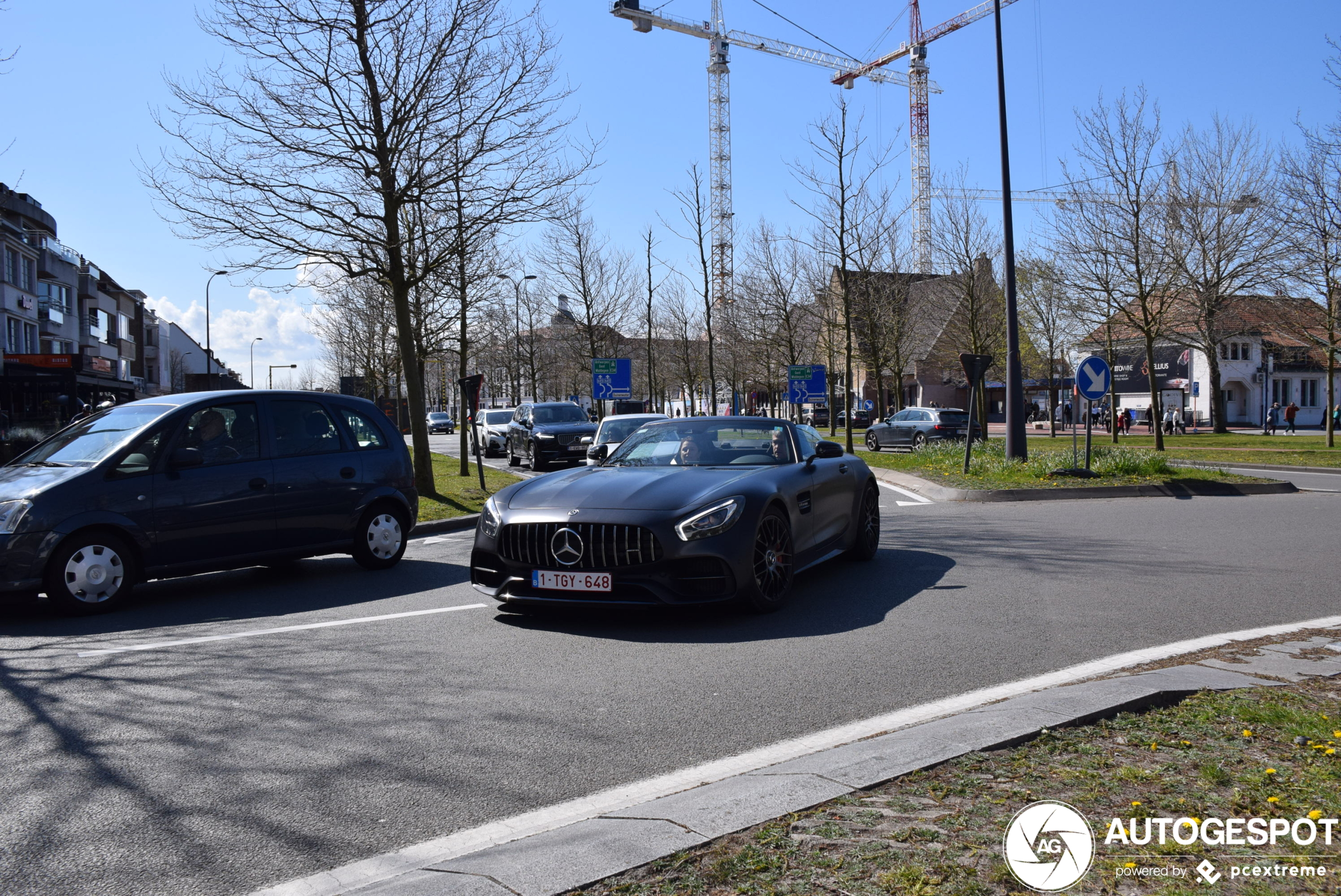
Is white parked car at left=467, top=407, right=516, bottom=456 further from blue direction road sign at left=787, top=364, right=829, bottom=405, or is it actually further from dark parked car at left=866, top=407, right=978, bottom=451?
dark parked car at left=866, top=407, right=978, bottom=451

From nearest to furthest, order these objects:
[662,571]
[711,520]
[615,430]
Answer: [662,571] < [711,520] < [615,430]

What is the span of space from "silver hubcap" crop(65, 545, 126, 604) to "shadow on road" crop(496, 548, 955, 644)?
9.51ft

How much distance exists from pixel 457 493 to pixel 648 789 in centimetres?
1344

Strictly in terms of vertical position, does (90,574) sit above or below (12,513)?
below

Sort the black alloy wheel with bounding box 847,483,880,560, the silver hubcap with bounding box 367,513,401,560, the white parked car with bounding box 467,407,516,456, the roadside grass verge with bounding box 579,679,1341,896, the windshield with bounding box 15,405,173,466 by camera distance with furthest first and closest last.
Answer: the white parked car with bounding box 467,407,516,456 < the silver hubcap with bounding box 367,513,401,560 < the black alloy wheel with bounding box 847,483,880,560 < the windshield with bounding box 15,405,173,466 < the roadside grass verge with bounding box 579,679,1341,896

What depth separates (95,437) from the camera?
809 centimetres

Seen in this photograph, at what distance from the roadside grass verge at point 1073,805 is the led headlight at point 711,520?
2800 millimetres

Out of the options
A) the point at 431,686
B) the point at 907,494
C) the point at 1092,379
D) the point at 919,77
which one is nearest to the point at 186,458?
the point at 431,686

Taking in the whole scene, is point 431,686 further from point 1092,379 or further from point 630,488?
point 1092,379

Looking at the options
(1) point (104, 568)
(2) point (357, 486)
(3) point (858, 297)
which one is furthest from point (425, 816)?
(3) point (858, 297)

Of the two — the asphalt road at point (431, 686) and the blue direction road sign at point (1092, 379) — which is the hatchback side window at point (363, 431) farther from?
the blue direction road sign at point (1092, 379)

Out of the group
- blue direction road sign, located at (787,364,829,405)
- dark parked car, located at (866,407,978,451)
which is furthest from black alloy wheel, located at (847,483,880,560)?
dark parked car, located at (866,407,978,451)

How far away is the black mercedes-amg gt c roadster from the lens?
6.37m

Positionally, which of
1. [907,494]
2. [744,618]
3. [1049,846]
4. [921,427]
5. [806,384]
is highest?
[806,384]
